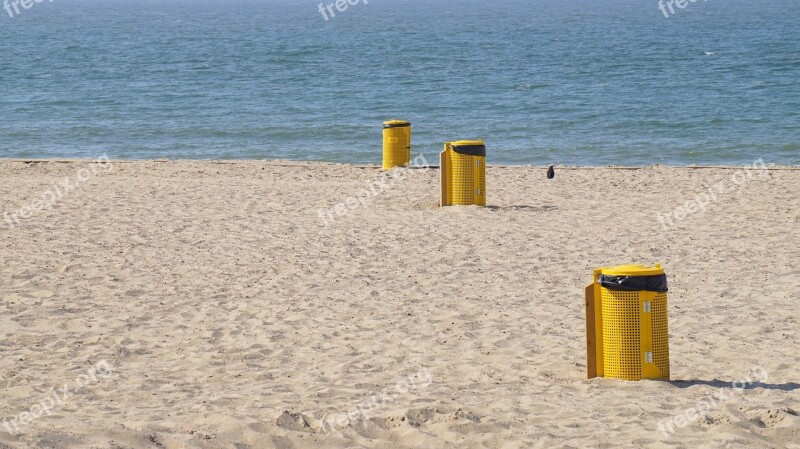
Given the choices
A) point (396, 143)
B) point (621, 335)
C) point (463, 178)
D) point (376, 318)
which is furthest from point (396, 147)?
point (621, 335)

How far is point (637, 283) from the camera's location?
6.12 metres

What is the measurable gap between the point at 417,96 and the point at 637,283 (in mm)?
27729

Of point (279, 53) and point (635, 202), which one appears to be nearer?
point (635, 202)

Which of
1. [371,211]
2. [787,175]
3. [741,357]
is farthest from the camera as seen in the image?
[787,175]

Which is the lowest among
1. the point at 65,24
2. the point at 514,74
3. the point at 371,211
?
the point at 371,211

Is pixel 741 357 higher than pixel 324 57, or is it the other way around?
pixel 324 57

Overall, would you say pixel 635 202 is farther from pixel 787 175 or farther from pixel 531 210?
pixel 787 175

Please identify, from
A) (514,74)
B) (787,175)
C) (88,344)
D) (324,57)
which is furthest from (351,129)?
(324,57)

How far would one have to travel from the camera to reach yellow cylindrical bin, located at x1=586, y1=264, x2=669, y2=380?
20.2 feet

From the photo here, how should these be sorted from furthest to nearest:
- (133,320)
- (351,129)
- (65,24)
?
(65,24), (351,129), (133,320)

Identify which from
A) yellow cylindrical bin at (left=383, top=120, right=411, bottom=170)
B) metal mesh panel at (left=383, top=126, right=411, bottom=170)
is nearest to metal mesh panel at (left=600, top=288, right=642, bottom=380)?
yellow cylindrical bin at (left=383, top=120, right=411, bottom=170)

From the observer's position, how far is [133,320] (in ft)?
25.8

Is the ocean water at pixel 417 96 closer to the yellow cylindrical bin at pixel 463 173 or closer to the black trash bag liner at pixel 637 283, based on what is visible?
the yellow cylindrical bin at pixel 463 173

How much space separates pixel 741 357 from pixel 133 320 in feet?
14.0
